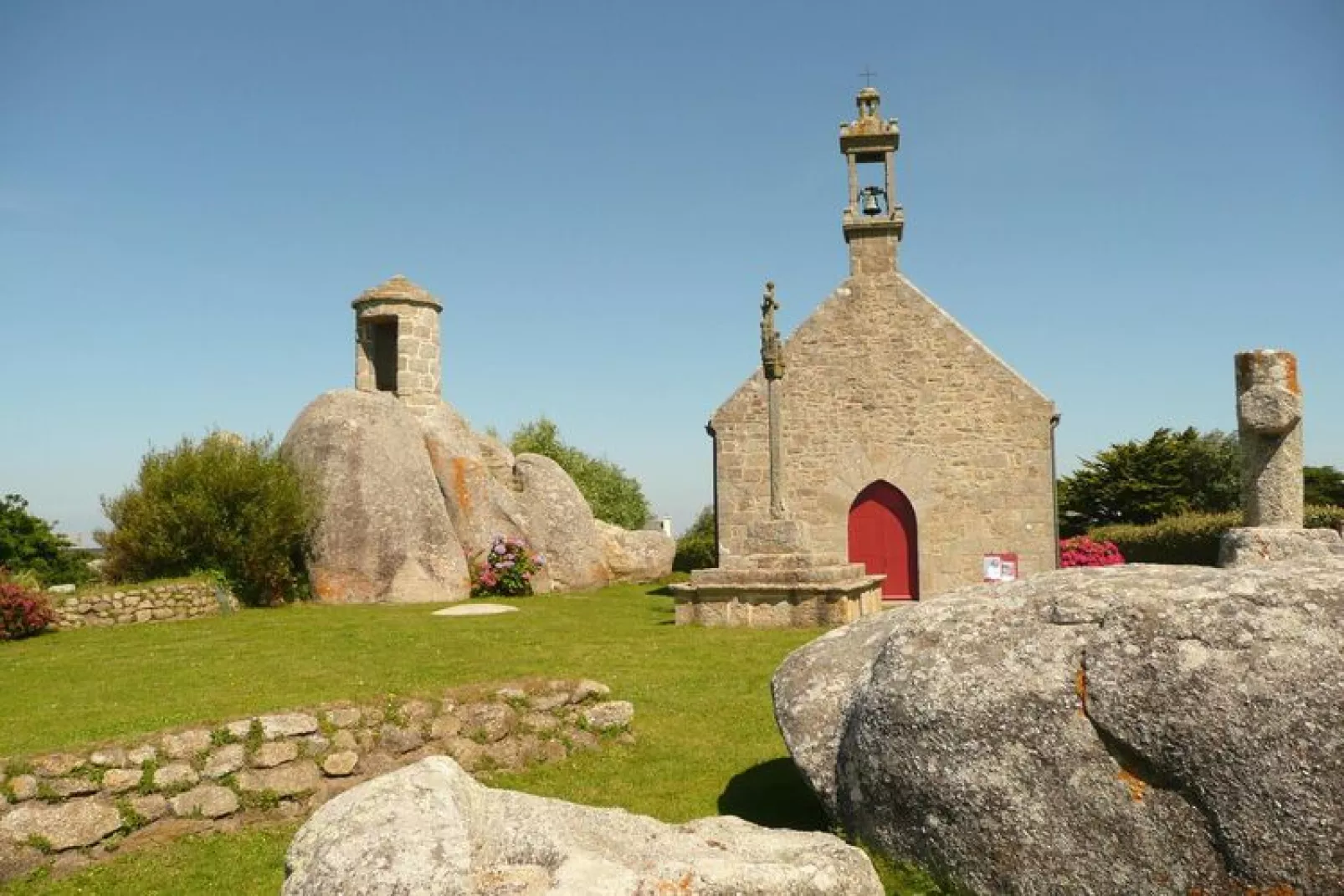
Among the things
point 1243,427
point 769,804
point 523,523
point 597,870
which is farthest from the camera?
point 523,523

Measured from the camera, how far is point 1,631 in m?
14.7

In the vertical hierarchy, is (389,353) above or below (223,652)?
above

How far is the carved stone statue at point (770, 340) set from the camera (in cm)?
1534

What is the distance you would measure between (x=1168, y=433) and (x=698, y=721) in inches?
1227

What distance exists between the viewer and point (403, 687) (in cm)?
917

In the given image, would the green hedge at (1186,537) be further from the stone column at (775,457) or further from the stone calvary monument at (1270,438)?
the stone calvary monument at (1270,438)

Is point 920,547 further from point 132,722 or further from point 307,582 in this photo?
point 132,722

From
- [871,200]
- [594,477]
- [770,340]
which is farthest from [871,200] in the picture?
[594,477]

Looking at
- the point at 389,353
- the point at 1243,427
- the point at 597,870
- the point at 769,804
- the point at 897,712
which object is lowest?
the point at 769,804

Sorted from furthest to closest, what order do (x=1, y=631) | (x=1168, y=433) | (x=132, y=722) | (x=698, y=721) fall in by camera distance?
1. (x=1168, y=433)
2. (x=1, y=631)
3. (x=698, y=721)
4. (x=132, y=722)

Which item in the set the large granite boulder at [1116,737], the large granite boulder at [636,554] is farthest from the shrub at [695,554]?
the large granite boulder at [1116,737]

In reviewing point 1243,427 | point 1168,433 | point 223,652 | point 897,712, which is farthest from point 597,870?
point 1168,433

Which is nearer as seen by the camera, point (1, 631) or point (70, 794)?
point (70, 794)

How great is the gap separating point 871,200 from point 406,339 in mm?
11121
